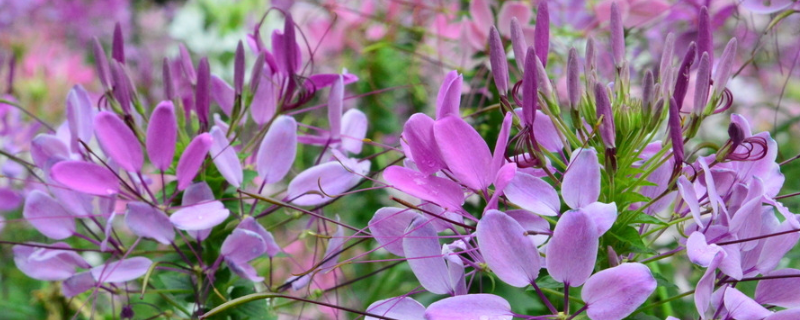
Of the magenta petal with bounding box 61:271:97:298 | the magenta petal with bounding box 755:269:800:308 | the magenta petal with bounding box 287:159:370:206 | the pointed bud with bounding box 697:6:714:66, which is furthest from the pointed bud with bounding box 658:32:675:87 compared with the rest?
the magenta petal with bounding box 61:271:97:298

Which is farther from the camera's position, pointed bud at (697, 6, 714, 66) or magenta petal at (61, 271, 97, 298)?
magenta petal at (61, 271, 97, 298)

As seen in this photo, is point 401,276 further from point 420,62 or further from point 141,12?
point 141,12

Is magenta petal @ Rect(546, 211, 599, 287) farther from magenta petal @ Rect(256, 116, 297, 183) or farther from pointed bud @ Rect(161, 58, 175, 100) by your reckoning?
pointed bud @ Rect(161, 58, 175, 100)

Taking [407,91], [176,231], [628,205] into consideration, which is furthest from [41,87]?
[628,205]

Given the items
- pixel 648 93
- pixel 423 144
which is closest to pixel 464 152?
pixel 423 144

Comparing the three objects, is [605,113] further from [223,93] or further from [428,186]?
[223,93]

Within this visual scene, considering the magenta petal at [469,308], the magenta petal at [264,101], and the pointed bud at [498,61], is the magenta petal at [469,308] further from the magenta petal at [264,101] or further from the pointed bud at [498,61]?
the magenta petal at [264,101]

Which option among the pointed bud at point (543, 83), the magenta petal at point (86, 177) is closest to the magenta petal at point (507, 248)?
the pointed bud at point (543, 83)
